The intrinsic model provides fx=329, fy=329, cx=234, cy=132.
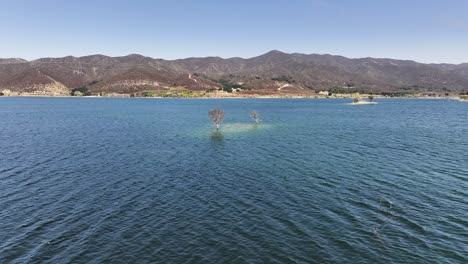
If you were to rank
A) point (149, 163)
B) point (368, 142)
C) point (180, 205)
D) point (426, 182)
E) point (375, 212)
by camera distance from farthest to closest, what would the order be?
point (368, 142) → point (149, 163) → point (426, 182) → point (180, 205) → point (375, 212)

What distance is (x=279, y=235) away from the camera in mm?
31562

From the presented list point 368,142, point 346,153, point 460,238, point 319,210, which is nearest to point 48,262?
point 319,210

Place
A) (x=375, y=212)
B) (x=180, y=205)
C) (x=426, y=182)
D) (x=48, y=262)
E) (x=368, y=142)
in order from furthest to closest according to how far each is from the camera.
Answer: (x=368, y=142) < (x=426, y=182) < (x=180, y=205) < (x=375, y=212) < (x=48, y=262)

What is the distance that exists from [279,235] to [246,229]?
11.2 feet

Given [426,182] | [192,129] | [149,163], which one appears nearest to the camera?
[426,182]

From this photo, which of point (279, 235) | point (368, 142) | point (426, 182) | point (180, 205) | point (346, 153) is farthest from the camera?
point (368, 142)

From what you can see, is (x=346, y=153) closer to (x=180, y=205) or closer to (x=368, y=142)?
(x=368, y=142)

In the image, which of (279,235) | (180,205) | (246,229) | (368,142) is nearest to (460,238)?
(279,235)

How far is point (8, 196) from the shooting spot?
4209 cm

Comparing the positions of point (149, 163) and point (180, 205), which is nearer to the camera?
point (180, 205)

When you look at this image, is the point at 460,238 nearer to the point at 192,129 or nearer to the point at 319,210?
the point at 319,210

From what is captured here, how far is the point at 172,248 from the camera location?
29.1 m

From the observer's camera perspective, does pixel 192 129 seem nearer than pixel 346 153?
No

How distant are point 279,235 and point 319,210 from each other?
8241mm
